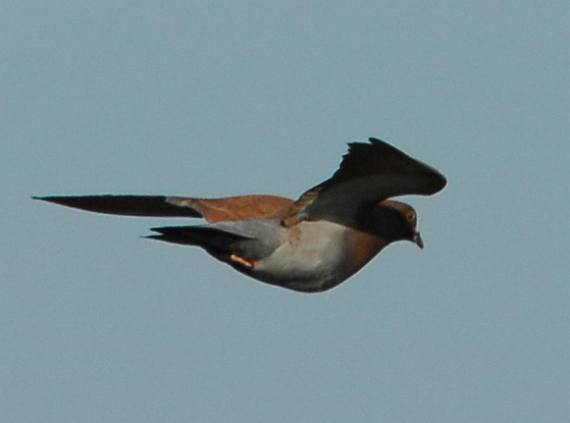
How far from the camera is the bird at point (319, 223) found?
45.3 ft

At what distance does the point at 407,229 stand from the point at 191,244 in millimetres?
1995

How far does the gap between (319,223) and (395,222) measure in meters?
0.85

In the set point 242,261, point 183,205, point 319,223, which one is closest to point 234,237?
point 242,261

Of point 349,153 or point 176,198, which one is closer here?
point 349,153

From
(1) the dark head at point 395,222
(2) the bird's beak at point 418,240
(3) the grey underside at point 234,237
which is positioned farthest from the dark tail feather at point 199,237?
(2) the bird's beak at point 418,240

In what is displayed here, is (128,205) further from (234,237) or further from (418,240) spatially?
(418,240)

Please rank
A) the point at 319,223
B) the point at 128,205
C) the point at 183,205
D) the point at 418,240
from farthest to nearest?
the point at 128,205 → the point at 183,205 → the point at 418,240 → the point at 319,223

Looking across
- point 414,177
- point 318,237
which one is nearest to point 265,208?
point 318,237

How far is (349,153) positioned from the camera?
13.6 meters

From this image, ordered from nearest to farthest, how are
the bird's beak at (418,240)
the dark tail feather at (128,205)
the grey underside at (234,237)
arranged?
the grey underside at (234,237)
the bird's beak at (418,240)
the dark tail feather at (128,205)

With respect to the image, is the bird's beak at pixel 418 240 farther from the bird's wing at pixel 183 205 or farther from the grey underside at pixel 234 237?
the grey underside at pixel 234 237

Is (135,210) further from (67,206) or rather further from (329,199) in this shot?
(329,199)

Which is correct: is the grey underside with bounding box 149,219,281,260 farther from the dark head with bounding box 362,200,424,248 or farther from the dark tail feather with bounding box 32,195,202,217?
the dark tail feather with bounding box 32,195,202,217

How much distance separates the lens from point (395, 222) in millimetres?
15031
